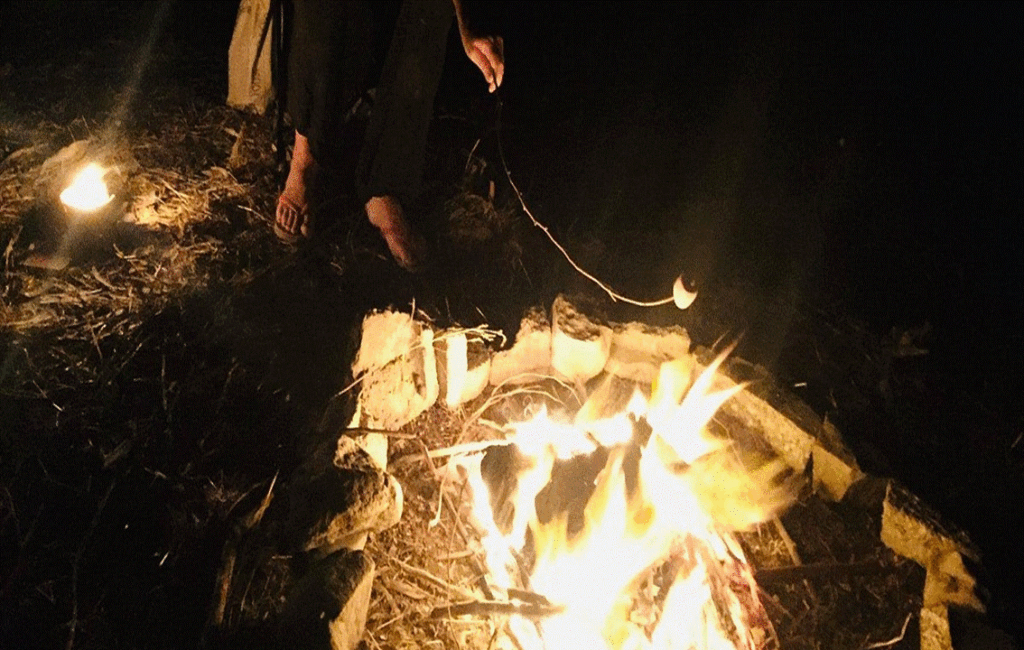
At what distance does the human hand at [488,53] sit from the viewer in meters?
2.71

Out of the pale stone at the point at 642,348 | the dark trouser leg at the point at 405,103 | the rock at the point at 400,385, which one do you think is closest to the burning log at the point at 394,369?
the rock at the point at 400,385

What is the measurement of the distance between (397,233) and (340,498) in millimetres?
1460

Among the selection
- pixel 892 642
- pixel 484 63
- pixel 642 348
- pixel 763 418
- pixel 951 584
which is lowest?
pixel 892 642

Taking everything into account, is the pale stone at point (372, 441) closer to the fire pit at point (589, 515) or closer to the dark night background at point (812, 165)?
the fire pit at point (589, 515)

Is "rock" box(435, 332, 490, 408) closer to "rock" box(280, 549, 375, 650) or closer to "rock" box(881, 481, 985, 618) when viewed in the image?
"rock" box(280, 549, 375, 650)

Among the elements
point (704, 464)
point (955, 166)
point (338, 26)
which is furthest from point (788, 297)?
point (338, 26)

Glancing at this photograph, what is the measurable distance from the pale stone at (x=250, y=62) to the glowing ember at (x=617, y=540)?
2.39 meters

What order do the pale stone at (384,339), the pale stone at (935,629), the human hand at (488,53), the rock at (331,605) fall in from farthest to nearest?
the human hand at (488,53)
the pale stone at (384,339)
the pale stone at (935,629)
the rock at (331,605)

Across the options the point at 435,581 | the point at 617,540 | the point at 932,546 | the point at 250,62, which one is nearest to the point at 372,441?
the point at 435,581

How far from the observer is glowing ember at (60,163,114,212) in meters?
2.88

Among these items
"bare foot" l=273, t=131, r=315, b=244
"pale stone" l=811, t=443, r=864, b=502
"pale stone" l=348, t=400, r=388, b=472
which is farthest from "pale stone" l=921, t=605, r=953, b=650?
"bare foot" l=273, t=131, r=315, b=244

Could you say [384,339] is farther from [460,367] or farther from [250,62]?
[250,62]

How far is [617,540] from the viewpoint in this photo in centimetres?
217

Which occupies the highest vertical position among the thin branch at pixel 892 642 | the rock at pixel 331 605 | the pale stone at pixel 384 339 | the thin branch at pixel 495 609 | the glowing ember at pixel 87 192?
the glowing ember at pixel 87 192
